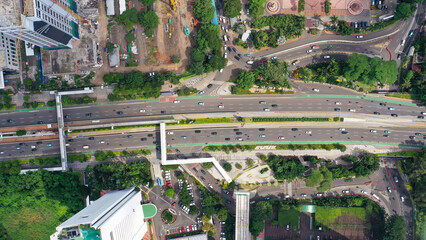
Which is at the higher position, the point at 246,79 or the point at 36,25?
the point at 36,25

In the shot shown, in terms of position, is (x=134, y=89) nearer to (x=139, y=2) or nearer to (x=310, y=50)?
(x=139, y=2)

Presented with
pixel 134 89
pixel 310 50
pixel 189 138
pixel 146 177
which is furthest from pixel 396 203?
pixel 134 89

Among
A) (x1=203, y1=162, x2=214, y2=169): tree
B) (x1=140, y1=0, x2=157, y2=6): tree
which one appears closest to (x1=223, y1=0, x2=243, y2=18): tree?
(x1=140, y1=0, x2=157, y2=6): tree

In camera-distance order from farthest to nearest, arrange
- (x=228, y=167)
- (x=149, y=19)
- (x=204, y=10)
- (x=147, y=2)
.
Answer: (x=228, y=167) < (x=147, y=2) < (x=149, y=19) < (x=204, y=10)

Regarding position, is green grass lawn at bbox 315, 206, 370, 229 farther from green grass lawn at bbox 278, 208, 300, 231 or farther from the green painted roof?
the green painted roof

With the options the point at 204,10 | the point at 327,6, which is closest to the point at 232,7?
the point at 204,10

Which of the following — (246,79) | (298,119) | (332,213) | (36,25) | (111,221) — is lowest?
(332,213)

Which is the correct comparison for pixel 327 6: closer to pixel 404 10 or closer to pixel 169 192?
pixel 404 10
